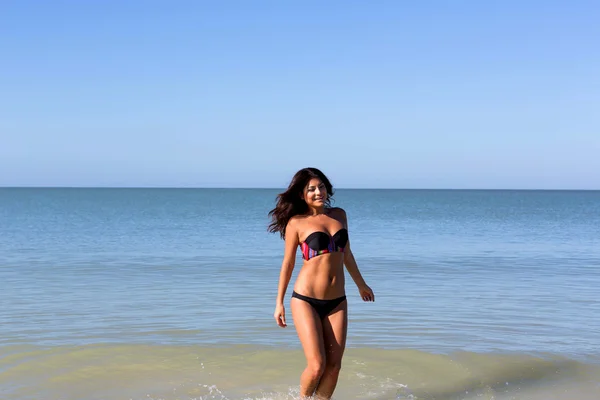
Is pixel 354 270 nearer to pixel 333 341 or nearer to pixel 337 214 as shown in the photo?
pixel 337 214

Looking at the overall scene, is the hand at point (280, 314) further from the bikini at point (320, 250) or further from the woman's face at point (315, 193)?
the woman's face at point (315, 193)

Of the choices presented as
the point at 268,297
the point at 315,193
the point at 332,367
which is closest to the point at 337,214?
the point at 315,193

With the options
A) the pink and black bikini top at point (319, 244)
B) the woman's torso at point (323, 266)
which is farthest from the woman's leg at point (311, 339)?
the pink and black bikini top at point (319, 244)

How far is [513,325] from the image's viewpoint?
9.77 meters

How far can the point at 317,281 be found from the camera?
5.49 meters

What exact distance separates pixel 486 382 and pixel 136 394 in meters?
3.32

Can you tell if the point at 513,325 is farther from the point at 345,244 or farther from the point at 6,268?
the point at 6,268

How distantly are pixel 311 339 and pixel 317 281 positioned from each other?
429 mm

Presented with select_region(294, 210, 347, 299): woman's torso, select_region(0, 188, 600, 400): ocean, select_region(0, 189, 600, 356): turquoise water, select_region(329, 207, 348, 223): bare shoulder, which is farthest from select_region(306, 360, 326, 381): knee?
select_region(0, 189, 600, 356): turquoise water

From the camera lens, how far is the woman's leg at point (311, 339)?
5371mm

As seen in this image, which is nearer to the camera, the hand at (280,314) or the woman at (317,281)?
the woman at (317,281)

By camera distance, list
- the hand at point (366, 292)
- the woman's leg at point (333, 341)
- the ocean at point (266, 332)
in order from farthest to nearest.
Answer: the ocean at point (266, 332) < the hand at point (366, 292) < the woman's leg at point (333, 341)

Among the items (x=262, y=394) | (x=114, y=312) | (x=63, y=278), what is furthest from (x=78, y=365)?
(x=63, y=278)

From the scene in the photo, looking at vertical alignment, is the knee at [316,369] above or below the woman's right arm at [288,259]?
below
